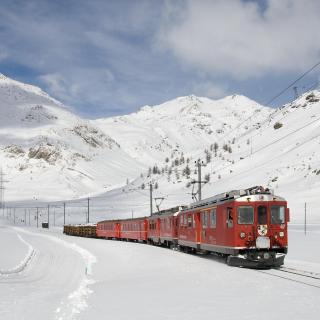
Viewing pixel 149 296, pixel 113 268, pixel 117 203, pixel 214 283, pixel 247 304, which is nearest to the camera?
pixel 247 304

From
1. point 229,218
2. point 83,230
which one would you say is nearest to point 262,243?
point 229,218

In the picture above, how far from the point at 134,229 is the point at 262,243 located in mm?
33387

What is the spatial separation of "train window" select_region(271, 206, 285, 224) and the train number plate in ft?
3.25

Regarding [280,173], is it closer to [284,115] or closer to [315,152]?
[315,152]

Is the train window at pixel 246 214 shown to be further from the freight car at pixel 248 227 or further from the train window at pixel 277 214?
the train window at pixel 277 214

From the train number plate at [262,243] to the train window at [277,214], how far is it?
99cm

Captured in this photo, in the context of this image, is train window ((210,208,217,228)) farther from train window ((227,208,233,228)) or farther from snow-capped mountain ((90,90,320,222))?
snow-capped mountain ((90,90,320,222))

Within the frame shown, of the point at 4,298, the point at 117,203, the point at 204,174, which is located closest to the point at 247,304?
the point at 4,298

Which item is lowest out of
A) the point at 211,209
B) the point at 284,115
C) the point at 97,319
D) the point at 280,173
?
the point at 97,319

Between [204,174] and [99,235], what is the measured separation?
6300 centimetres

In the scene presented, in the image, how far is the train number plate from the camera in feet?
77.2

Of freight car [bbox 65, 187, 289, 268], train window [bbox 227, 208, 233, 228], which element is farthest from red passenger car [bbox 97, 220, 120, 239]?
train window [bbox 227, 208, 233, 228]

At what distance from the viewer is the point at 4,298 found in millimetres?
Result: 14648

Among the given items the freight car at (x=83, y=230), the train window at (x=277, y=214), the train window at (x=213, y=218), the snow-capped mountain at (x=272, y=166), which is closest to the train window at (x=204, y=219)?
the train window at (x=213, y=218)
